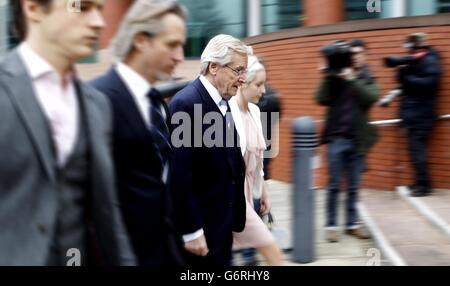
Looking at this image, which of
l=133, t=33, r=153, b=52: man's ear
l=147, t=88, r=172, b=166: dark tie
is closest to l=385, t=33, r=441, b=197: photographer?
l=147, t=88, r=172, b=166: dark tie

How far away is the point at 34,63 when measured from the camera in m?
1.82

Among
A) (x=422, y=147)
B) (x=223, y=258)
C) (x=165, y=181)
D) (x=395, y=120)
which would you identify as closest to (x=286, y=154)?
(x=395, y=120)

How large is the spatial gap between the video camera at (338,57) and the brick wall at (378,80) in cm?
207

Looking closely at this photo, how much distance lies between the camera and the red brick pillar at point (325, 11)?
9.34 metres

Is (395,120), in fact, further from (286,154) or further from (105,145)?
(105,145)

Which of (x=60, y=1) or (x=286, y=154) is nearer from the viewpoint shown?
(x=60, y=1)

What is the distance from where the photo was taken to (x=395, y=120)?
7.25m

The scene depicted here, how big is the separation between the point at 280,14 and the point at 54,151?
942cm

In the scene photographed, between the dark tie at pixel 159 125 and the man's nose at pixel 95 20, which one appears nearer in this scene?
the man's nose at pixel 95 20

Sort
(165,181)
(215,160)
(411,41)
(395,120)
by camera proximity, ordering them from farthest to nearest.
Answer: (395,120) < (411,41) < (215,160) < (165,181)

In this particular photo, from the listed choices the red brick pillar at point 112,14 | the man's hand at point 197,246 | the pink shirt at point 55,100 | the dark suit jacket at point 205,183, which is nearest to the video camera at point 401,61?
the dark suit jacket at point 205,183

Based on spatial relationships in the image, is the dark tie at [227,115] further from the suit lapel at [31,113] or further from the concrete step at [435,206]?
the concrete step at [435,206]

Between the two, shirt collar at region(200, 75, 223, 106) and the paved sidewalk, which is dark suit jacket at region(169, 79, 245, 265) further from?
the paved sidewalk
